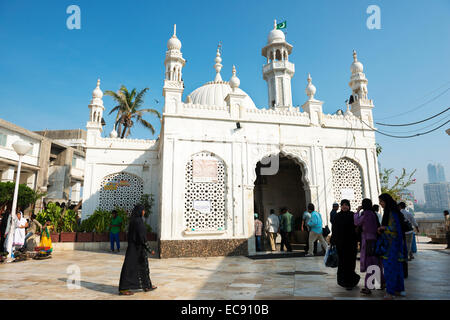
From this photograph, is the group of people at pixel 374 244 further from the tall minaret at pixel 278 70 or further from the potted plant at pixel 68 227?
the tall minaret at pixel 278 70

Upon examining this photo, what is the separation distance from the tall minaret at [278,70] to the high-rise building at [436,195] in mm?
122352

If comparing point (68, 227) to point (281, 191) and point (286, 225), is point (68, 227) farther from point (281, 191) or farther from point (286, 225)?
point (281, 191)

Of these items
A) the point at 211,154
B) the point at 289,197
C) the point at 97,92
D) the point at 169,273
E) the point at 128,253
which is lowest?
the point at 169,273

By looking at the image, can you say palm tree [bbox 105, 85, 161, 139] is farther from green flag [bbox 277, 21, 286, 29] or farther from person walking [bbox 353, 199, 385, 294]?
person walking [bbox 353, 199, 385, 294]

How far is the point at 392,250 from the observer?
13.2 feet

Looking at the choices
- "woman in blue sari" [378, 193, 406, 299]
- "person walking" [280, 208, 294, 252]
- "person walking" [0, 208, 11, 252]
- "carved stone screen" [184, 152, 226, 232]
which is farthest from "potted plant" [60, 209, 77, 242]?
"woman in blue sari" [378, 193, 406, 299]

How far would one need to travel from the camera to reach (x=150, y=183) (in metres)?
13.4

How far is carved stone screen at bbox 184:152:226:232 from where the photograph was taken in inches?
350

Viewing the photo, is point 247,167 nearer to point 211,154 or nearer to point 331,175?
point 211,154

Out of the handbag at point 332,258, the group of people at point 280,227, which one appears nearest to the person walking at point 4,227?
the group of people at point 280,227

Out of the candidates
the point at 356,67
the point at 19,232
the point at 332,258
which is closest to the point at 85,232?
the point at 19,232

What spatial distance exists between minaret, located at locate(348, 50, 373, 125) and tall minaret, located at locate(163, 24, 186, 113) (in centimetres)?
699
